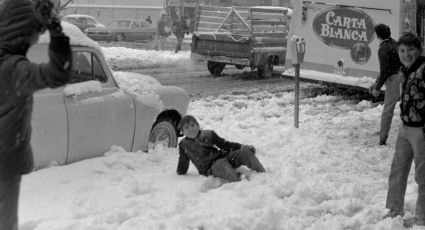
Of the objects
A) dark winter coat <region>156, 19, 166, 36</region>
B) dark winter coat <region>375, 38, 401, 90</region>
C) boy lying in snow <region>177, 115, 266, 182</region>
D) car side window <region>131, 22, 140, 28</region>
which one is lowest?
car side window <region>131, 22, 140, 28</region>

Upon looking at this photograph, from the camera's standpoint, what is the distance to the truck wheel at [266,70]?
1783cm

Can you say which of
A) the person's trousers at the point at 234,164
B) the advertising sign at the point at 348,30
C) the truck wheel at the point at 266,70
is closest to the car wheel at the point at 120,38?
the truck wheel at the point at 266,70

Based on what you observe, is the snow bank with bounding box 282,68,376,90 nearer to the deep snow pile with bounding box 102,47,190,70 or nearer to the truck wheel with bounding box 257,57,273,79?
the truck wheel with bounding box 257,57,273,79

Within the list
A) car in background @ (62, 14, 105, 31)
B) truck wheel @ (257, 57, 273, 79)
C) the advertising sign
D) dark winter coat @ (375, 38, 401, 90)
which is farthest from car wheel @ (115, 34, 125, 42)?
dark winter coat @ (375, 38, 401, 90)

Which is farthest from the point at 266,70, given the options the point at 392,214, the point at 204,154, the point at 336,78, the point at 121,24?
the point at 121,24

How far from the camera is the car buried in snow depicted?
595 centimetres

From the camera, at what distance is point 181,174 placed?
6.48 m

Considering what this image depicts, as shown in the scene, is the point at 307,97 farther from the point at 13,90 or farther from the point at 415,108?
the point at 13,90

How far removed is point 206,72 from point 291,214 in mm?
15227

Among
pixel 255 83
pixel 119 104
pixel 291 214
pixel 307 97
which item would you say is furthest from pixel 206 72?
pixel 291 214

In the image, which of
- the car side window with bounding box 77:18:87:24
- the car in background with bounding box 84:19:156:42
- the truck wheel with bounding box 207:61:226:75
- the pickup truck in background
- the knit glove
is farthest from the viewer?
the car side window with bounding box 77:18:87:24

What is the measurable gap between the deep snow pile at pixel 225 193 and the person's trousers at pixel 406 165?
0.20m

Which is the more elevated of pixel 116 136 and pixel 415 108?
pixel 415 108

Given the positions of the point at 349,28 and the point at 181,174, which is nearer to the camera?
the point at 181,174
